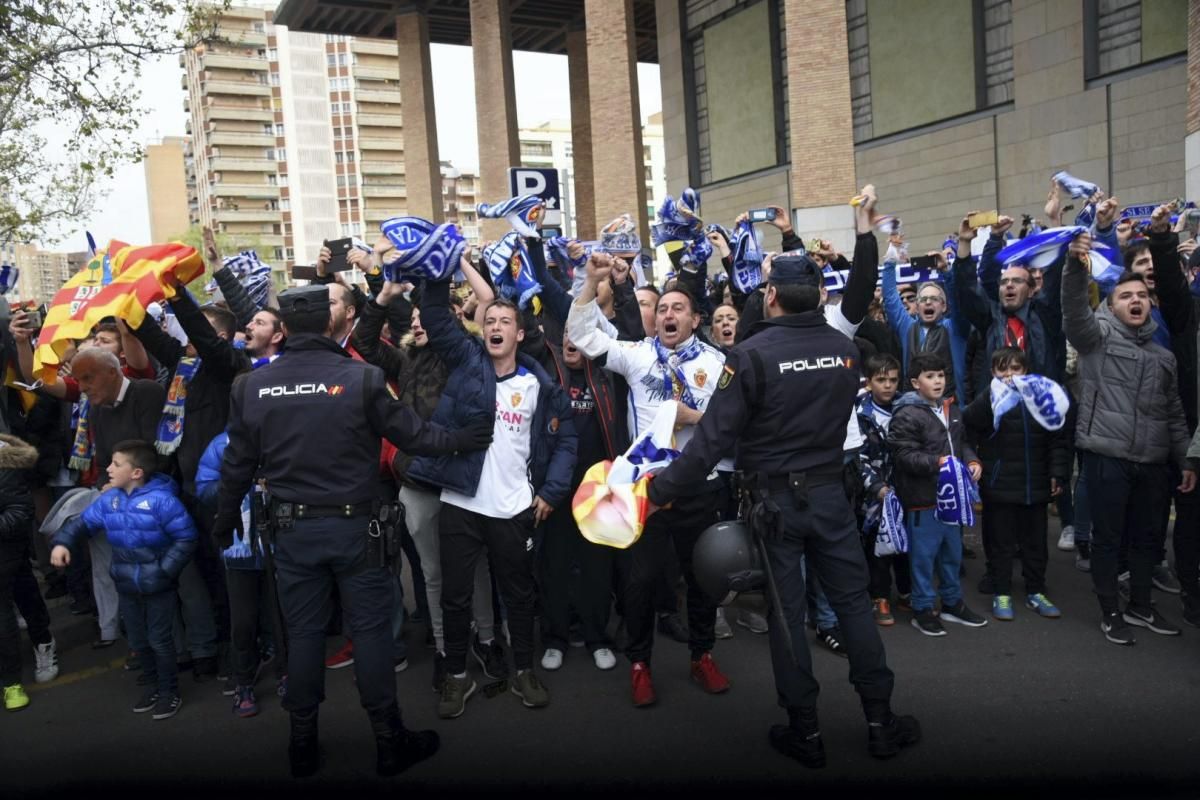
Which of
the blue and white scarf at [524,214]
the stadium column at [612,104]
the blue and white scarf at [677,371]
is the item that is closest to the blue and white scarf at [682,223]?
the blue and white scarf at [524,214]

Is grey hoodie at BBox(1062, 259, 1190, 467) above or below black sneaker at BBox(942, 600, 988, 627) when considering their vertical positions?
above

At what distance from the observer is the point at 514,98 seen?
28562 mm

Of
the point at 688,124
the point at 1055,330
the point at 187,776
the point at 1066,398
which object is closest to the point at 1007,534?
the point at 1066,398

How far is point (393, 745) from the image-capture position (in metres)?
4.19

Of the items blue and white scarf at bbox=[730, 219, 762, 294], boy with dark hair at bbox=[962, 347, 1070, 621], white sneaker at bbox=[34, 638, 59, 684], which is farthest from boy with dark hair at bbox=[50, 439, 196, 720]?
boy with dark hair at bbox=[962, 347, 1070, 621]

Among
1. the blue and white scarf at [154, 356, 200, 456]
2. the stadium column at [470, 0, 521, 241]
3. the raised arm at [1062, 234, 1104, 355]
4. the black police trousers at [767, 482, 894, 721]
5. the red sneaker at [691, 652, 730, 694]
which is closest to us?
the black police trousers at [767, 482, 894, 721]

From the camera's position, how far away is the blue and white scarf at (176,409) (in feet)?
17.9

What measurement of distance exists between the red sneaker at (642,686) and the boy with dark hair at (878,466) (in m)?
1.67

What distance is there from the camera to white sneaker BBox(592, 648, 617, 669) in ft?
17.4

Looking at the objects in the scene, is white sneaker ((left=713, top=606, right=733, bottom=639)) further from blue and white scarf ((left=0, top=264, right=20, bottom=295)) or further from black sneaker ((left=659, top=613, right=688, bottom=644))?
blue and white scarf ((left=0, top=264, right=20, bottom=295))

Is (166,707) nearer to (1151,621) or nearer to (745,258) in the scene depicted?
(745,258)

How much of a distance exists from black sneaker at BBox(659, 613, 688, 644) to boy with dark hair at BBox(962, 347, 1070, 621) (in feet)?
6.34

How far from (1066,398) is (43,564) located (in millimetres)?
7717

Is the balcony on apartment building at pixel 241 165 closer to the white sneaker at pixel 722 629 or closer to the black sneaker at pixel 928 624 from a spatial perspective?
the white sneaker at pixel 722 629
